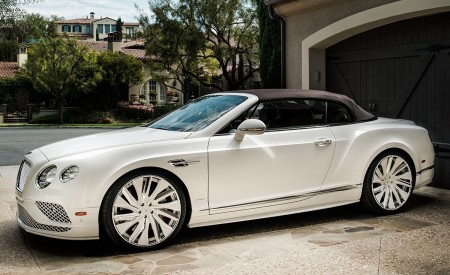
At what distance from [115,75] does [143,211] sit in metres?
35.5

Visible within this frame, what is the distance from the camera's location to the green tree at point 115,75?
1516 inches

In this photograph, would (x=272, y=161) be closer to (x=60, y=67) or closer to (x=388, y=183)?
(x=388, y=183)

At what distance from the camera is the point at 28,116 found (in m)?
36.7

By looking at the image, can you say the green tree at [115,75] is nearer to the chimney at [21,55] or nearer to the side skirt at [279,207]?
the chimney at [21,55]

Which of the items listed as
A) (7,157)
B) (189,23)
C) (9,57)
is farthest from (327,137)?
(9,57)

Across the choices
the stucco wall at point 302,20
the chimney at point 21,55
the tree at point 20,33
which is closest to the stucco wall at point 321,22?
the stucco wall at point 302,20

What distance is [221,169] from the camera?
4.65 meters

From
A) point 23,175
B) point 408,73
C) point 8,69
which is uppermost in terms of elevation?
point 8,69

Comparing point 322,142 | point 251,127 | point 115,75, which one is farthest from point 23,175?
point 115,75

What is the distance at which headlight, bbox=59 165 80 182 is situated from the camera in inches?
165

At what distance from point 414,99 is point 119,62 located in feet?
110

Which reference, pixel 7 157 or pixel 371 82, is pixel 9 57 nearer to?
pixel 7 157

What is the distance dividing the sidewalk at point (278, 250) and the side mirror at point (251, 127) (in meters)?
1.02

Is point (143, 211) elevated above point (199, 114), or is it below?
below
